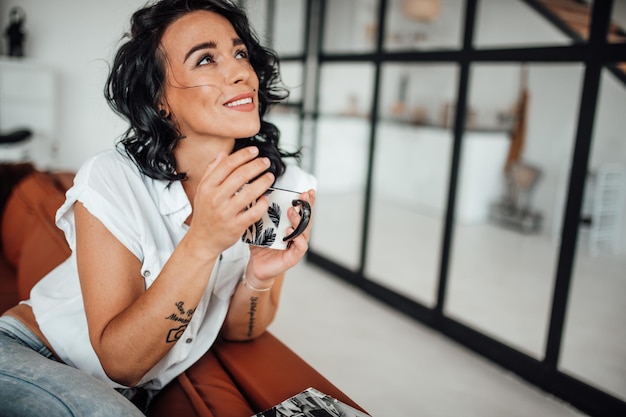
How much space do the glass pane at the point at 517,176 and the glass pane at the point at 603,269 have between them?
0.25 meters

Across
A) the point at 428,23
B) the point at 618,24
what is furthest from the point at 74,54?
the point at 618,24

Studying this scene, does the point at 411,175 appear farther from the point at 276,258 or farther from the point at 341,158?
→ the point at 276,258

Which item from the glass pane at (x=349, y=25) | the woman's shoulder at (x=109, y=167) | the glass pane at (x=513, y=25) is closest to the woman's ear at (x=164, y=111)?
the woman's shoulder at (x=109, y=167)

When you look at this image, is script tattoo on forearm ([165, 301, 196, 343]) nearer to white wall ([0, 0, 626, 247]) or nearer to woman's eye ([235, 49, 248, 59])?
woman's eye ([235, 49, 248, 59])

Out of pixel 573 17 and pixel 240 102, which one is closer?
pixel 240 102

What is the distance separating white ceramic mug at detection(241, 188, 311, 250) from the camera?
88 cm

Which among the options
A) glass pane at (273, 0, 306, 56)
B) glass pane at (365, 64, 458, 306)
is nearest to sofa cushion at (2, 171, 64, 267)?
glass pane at (365, 64, 458, 306)

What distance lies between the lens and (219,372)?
114 cm

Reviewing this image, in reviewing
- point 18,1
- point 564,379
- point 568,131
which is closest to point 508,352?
point 564,379

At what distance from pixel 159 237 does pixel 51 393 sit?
36cm

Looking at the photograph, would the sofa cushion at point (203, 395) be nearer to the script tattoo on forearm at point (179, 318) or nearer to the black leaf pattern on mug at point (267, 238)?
the script tattoo on forearm at point (179, 318)

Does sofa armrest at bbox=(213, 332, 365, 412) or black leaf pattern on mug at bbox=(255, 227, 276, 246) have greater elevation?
black leaf pattern on mug at bbox=(255, 227, 276, 246)

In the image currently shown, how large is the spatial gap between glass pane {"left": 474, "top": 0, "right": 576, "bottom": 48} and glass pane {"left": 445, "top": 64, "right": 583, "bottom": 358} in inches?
19.8

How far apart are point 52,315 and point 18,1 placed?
15.7 feet
